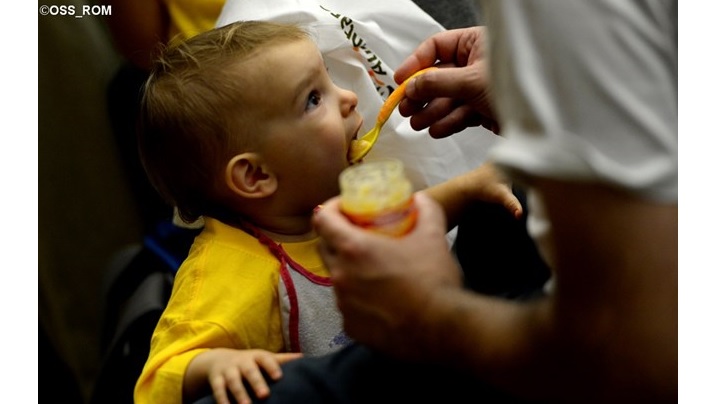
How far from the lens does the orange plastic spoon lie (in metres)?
1.02

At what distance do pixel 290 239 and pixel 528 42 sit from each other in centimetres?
57

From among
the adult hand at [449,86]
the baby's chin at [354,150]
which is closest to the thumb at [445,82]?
the adult hand at [449,86]

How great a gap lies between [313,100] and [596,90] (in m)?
0.58

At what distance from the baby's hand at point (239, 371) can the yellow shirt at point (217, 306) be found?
45 millimetres

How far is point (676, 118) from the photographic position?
0.47m

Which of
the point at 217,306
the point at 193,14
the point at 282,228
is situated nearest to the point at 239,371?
the point at 217,306

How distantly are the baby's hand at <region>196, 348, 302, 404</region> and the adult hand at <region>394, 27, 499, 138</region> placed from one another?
1.25 feet

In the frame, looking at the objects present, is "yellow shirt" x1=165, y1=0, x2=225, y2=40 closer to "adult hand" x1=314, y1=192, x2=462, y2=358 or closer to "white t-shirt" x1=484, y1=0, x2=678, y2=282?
"adult hand" x1=314, y1=192, x2=462, y2=358

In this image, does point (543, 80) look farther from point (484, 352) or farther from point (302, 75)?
point (302, 75)

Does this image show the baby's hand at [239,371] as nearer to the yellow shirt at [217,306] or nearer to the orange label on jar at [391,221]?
the yellow shirt at [217,306]

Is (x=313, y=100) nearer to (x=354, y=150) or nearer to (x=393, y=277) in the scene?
(x=354, y=150)

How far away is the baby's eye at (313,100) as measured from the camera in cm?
97

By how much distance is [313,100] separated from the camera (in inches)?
38.7
